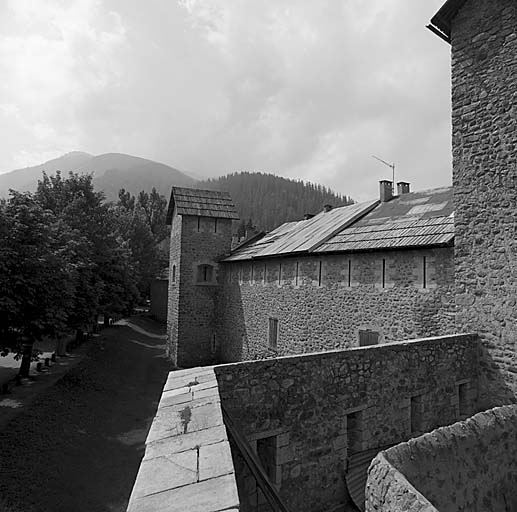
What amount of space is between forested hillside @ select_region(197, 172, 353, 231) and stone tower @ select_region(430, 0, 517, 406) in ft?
323

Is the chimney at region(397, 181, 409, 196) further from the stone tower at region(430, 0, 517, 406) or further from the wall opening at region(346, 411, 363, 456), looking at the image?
the wall opening at region(346, 411, 363, 456)

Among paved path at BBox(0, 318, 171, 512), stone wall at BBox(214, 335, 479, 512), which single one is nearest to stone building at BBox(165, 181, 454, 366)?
stone wall at BBox(214, 335, 479, 512)

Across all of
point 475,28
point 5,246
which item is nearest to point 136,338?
point 5,246

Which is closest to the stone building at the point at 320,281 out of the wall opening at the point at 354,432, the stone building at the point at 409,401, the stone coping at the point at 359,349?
the stone building at the point at 409,401

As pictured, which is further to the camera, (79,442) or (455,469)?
(79,442)

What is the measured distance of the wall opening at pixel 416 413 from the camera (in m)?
7.94

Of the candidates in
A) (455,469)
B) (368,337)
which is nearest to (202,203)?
(368,337)

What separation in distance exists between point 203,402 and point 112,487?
6.68 m

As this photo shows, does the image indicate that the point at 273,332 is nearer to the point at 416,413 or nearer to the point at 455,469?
the point at 416,413

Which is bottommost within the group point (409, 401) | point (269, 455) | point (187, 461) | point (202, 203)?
point (269, 455)

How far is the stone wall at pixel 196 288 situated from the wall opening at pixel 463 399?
16.7 meters

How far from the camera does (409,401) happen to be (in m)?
7.81

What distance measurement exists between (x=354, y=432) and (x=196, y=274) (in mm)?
17919

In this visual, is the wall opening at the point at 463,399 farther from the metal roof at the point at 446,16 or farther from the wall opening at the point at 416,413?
the metal roof at the point at 446,16
